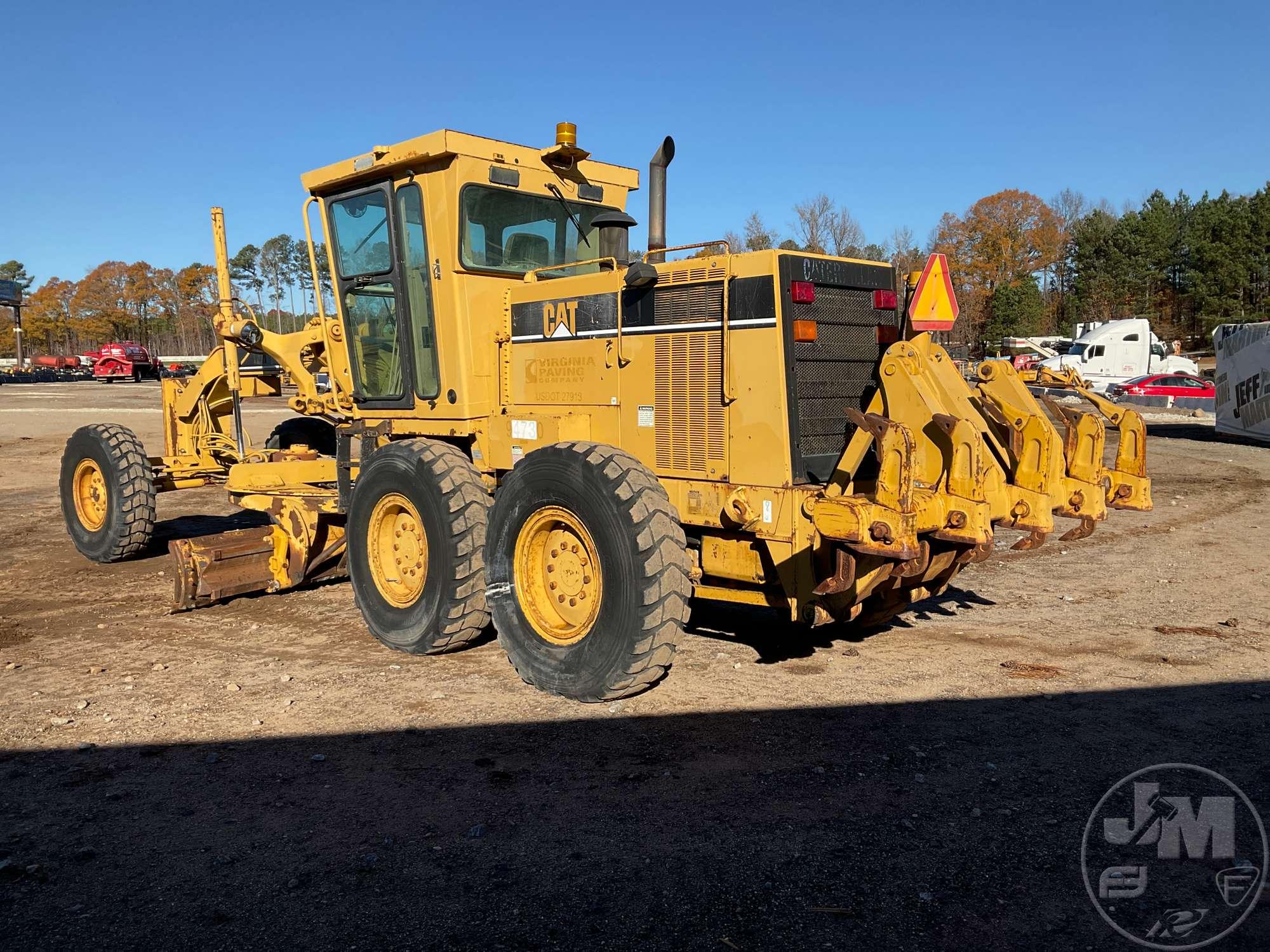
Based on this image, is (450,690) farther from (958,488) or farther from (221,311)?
(221,311)

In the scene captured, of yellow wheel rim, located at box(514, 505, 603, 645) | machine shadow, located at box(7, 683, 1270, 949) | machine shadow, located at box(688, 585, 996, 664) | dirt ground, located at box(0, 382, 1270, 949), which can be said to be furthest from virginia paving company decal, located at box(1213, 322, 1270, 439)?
yellow wheel rim, located at box(514, 505, 603, 645)

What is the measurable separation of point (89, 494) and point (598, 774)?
25.9 feet

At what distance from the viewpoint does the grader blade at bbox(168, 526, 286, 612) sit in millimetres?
7516

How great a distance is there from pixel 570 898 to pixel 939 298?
398 centimetres

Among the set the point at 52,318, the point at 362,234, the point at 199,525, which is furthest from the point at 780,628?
the point at 52,318

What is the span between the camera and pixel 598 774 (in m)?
4.51

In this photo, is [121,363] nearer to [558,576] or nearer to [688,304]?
[558,576]

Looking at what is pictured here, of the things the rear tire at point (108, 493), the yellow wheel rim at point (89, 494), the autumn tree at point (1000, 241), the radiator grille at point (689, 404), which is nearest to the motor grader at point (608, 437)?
the radiator grille at point (689, 404)

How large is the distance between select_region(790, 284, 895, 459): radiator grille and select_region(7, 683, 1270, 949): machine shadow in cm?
157

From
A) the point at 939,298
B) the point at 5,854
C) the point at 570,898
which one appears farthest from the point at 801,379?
the point at 5,854

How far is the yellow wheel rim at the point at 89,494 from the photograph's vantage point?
9.88 meters

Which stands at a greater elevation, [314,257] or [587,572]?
[314,257]

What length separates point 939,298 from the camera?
5.73 meters

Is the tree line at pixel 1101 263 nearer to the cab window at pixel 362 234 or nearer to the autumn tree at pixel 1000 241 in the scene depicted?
the autumn tree at pixel 1000 241
